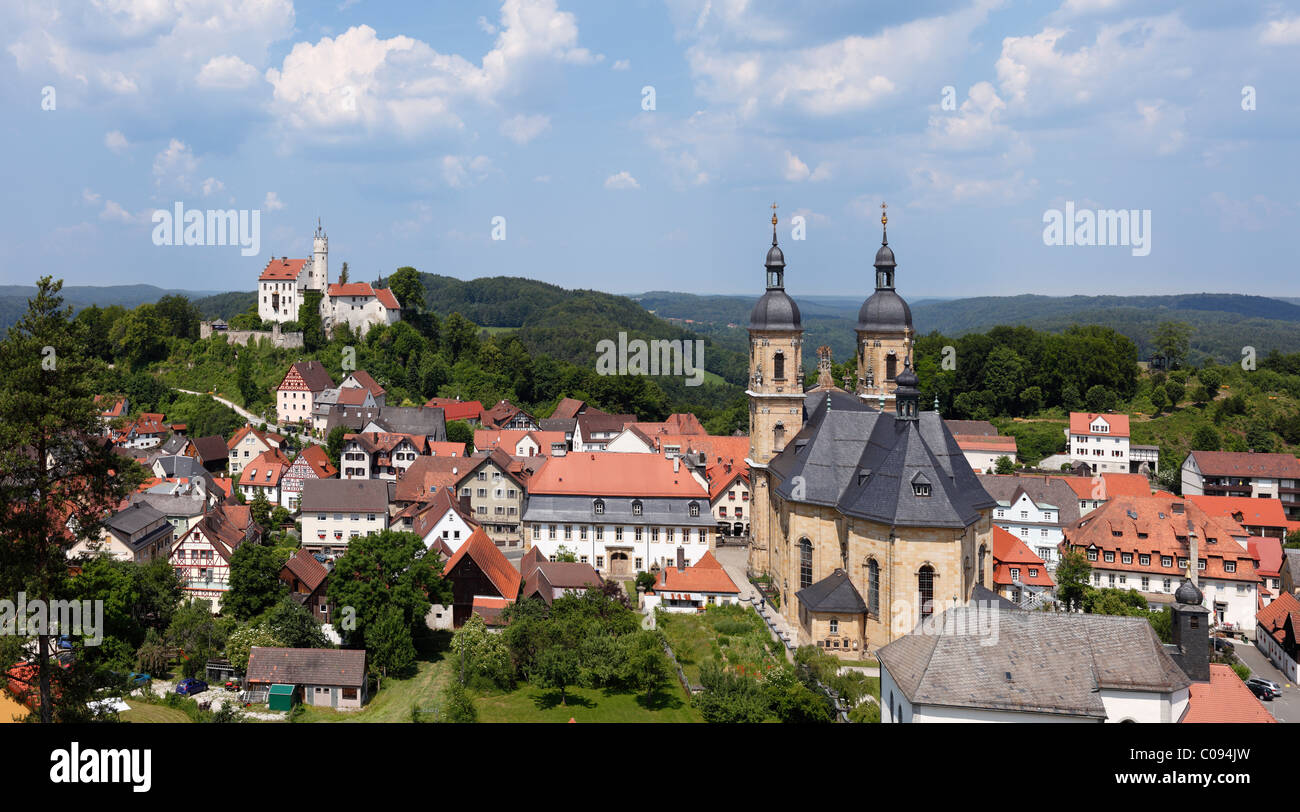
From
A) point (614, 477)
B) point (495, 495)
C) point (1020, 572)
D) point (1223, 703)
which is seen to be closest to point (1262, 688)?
point (1020, 572)

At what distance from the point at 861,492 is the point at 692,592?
A: 11.2 metres

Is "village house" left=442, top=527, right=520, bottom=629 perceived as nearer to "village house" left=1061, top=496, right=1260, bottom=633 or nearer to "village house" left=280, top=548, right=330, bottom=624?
"village house" left=280, top=548, right=330, bottom=624

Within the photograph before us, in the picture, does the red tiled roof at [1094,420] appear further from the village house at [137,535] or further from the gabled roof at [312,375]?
the village house at [137,535]

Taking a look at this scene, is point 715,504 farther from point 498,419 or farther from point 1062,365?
point 1062,365

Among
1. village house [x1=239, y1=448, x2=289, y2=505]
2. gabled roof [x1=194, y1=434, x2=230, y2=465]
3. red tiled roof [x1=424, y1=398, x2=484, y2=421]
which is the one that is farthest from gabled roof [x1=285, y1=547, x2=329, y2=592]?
red tiled roof [x1=424, y1=398, x2=484, y2=421]

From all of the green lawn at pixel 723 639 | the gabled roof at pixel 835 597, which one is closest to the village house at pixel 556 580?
the green lawn at pixel 723 639

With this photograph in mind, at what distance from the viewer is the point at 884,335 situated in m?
51.1

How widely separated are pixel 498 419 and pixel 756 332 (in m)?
50.8

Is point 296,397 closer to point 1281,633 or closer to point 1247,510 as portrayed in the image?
point 1281,633

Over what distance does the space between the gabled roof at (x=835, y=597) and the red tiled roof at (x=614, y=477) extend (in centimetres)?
1452

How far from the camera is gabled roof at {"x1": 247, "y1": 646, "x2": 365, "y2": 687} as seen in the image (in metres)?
36.8

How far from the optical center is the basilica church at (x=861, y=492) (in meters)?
36.6

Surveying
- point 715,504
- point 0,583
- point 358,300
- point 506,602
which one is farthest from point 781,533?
point 358,300

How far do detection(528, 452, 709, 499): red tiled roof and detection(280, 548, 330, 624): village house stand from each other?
44.0 ft
